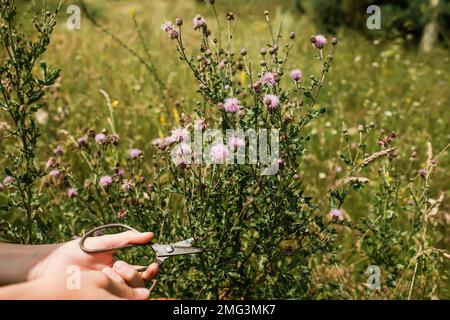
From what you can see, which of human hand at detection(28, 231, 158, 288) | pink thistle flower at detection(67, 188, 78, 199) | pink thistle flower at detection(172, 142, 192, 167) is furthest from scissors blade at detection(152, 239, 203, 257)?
pink thistle flower at detection(67, 188, 78, 199)

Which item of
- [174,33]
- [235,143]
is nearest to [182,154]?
[235,143]

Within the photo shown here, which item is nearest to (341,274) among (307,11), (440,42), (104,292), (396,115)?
(104,292)

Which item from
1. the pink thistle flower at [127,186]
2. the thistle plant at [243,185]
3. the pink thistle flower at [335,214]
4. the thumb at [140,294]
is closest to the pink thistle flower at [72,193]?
the pink thistle flower at [127,186]

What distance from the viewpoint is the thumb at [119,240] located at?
1.36 m

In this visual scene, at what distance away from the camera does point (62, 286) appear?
1.20m

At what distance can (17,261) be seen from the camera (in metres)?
1.28

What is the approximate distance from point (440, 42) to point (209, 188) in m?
5.71

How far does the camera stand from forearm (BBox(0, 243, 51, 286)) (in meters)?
1.25

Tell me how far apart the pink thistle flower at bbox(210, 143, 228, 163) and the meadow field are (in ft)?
0.39

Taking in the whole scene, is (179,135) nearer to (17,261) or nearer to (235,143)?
(235,143)

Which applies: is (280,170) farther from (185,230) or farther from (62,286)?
(62,286)

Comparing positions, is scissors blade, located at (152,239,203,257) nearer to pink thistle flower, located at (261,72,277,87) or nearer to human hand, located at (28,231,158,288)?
human hand, located at (28,231,158,288)

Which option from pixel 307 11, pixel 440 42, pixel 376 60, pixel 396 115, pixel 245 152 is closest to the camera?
pixel 245 152

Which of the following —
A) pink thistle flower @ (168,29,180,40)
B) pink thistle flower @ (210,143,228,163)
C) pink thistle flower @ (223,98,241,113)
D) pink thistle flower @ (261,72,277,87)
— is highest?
pink thistle flower @ (168,29,180,40)
